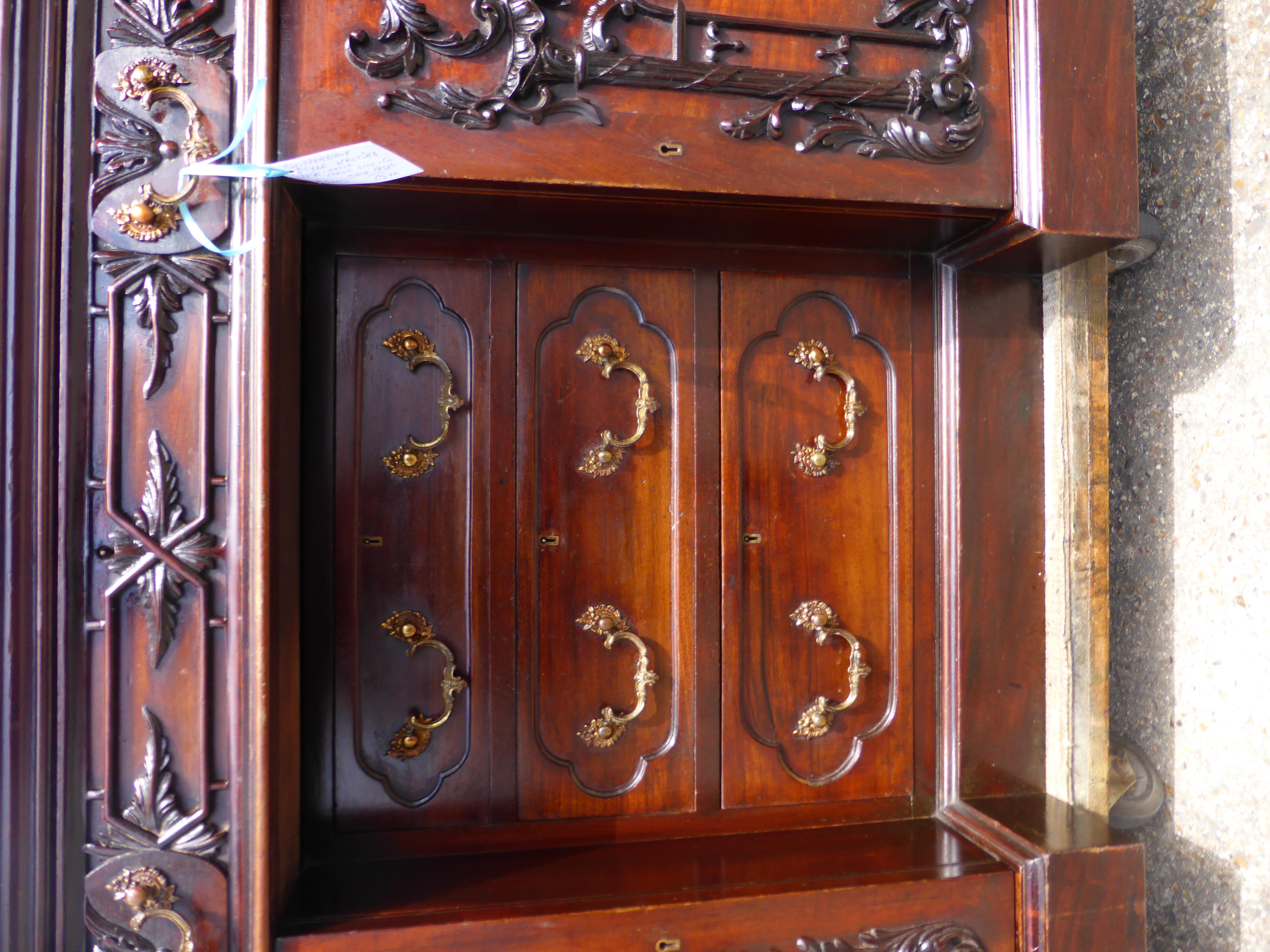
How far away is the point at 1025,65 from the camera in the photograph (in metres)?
1.13

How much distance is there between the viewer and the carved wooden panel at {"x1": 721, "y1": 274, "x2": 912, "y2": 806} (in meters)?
1.35

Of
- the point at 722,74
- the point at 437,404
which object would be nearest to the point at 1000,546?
the point at 722,74

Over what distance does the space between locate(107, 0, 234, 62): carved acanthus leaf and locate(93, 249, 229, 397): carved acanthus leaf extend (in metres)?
0.27

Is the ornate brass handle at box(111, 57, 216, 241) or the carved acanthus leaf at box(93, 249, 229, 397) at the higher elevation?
the ornate brass handle at box(111, 57, 216, 241)

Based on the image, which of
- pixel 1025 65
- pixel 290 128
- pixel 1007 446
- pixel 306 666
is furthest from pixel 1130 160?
pixel 306 666

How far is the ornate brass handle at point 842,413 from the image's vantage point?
1.37 metres

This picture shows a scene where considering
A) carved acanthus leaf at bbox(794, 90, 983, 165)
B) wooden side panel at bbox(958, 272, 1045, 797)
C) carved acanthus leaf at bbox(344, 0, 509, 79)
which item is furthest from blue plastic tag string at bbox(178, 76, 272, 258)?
wooden side panel at bbox(958, 272, 1045, 797)

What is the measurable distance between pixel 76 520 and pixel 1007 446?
1487mm

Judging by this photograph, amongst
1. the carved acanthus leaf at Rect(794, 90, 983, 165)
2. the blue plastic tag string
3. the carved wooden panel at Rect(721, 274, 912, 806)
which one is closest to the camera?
the blue plastic tag string

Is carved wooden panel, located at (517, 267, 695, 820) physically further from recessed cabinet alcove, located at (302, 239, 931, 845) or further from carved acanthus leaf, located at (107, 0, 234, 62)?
carved acanthus leaf, located at (107, 0, 234, 62)

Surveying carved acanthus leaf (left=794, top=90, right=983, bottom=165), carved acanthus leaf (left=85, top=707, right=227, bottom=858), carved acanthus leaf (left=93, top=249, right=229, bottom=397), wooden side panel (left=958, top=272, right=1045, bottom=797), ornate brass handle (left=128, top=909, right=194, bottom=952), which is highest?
carved acanthus leaf (left=794, top=90, right=983, bottom=165)

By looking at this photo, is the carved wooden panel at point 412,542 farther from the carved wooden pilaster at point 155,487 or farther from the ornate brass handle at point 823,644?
the ornate brass handle at point 823,644

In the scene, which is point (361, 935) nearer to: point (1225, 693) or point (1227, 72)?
point (1225, 693)

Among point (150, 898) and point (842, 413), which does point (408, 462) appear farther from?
point (842, 413)
